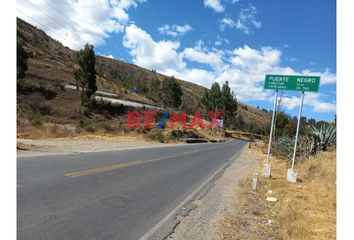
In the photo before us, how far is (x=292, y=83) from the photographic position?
15023 mm

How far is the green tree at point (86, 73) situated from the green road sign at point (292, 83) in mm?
33080

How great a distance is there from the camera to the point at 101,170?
1225cm

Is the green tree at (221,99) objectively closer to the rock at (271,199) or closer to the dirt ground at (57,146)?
the dirt ground at (57,146)

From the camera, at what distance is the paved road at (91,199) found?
19.1 ft

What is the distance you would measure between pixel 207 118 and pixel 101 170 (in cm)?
8101

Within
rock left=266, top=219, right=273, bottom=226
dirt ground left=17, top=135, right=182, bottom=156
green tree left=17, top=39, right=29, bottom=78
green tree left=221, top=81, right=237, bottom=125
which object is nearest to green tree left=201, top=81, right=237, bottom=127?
green tree left=221, top=81, right=237, bottom=125

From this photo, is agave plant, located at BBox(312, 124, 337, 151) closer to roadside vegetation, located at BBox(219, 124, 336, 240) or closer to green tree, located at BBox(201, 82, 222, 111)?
roadside vegetation, located at BBox(219, 124, 336, 240)

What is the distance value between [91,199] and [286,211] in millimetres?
5043

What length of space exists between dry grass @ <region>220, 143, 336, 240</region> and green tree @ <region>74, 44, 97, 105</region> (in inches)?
1361

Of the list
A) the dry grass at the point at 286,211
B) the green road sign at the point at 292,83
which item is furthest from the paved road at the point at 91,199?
the green road sign at the point at 292,83

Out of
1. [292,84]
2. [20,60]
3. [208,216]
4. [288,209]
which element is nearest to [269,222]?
[288,209]

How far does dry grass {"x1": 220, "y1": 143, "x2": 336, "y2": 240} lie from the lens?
269 inches

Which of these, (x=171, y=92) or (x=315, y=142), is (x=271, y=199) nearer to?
(x=315, y=142)
